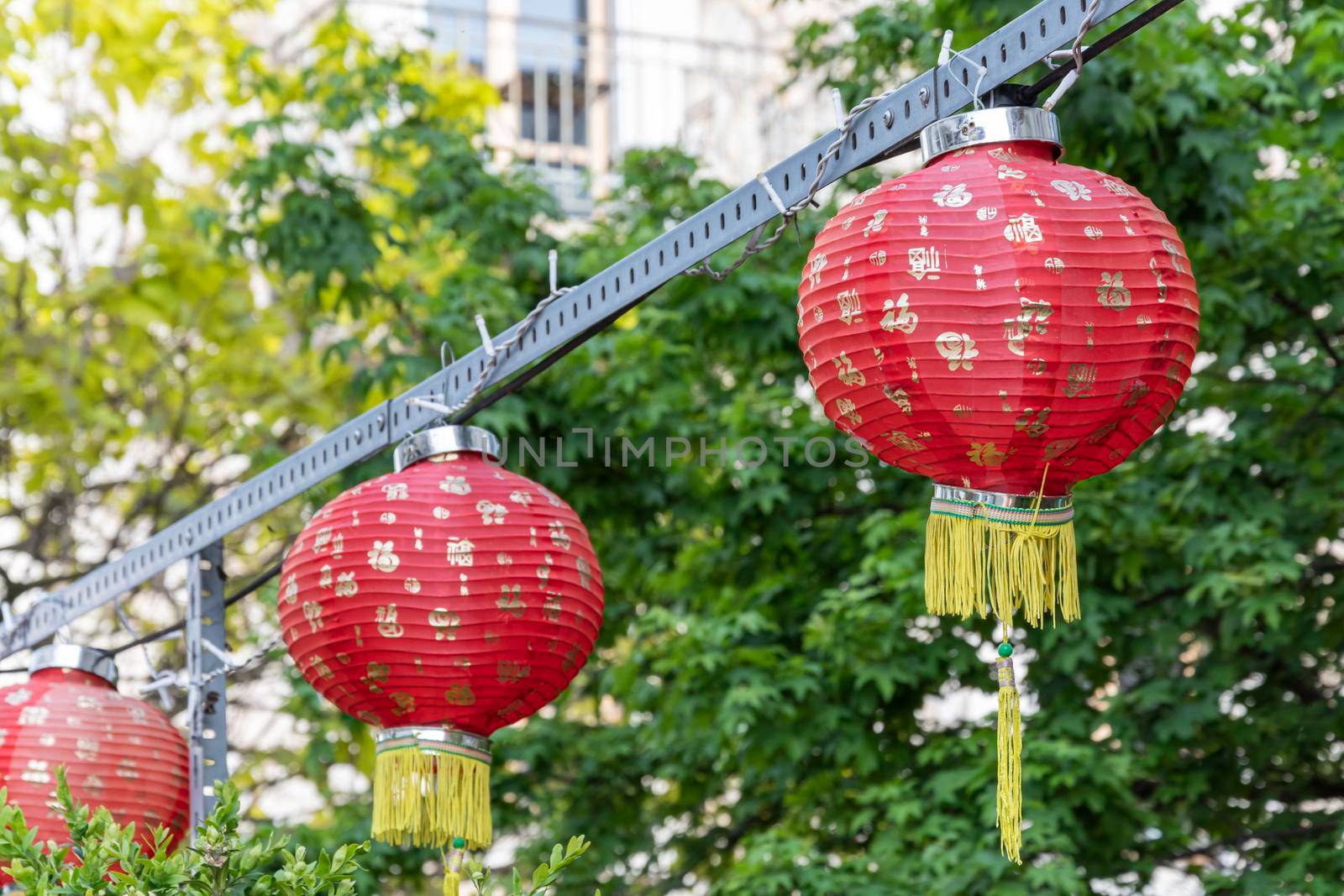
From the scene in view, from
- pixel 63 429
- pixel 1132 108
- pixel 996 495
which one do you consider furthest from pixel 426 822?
pixel 63 429

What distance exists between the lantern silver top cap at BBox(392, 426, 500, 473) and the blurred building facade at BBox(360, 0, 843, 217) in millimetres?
5858

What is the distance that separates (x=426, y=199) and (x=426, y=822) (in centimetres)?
394

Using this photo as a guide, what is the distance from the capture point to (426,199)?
21.7 ft

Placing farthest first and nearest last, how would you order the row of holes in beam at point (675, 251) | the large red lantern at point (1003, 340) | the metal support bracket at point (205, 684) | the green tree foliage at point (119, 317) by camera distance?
the green tree foliage at point (119, 317) → the metal support bracket at point (205, 684) → the row of holes in beam at point (675, 251) → the large red lantern at point (1003, 340)

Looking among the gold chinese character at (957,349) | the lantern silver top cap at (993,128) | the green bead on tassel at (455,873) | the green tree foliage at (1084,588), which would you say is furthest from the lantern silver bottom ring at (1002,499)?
the green tree foliage at (1084,588)

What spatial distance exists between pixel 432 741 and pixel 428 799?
0.34ft

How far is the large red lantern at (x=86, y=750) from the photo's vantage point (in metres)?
3.61

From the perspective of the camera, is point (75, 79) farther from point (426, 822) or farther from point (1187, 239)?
point (426, 822)

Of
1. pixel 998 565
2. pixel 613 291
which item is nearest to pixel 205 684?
pixel 613 291

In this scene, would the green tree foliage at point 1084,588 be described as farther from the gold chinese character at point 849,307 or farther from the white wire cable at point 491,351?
the gold chinese character at point 849,307

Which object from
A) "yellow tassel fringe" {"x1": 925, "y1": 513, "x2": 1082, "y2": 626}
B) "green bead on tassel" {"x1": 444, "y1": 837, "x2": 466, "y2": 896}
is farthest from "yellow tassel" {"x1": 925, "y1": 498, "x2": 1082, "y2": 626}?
"green bead on tassel" {"x1": 444, "y1": 837, "x2": 466, "y2": 896}

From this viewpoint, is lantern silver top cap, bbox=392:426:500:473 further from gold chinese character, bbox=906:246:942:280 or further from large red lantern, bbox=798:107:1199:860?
gold chinese character, bbox=906:246:942:280

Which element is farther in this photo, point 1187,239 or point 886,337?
point 1187,239

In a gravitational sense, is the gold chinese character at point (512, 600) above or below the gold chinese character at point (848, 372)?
below
